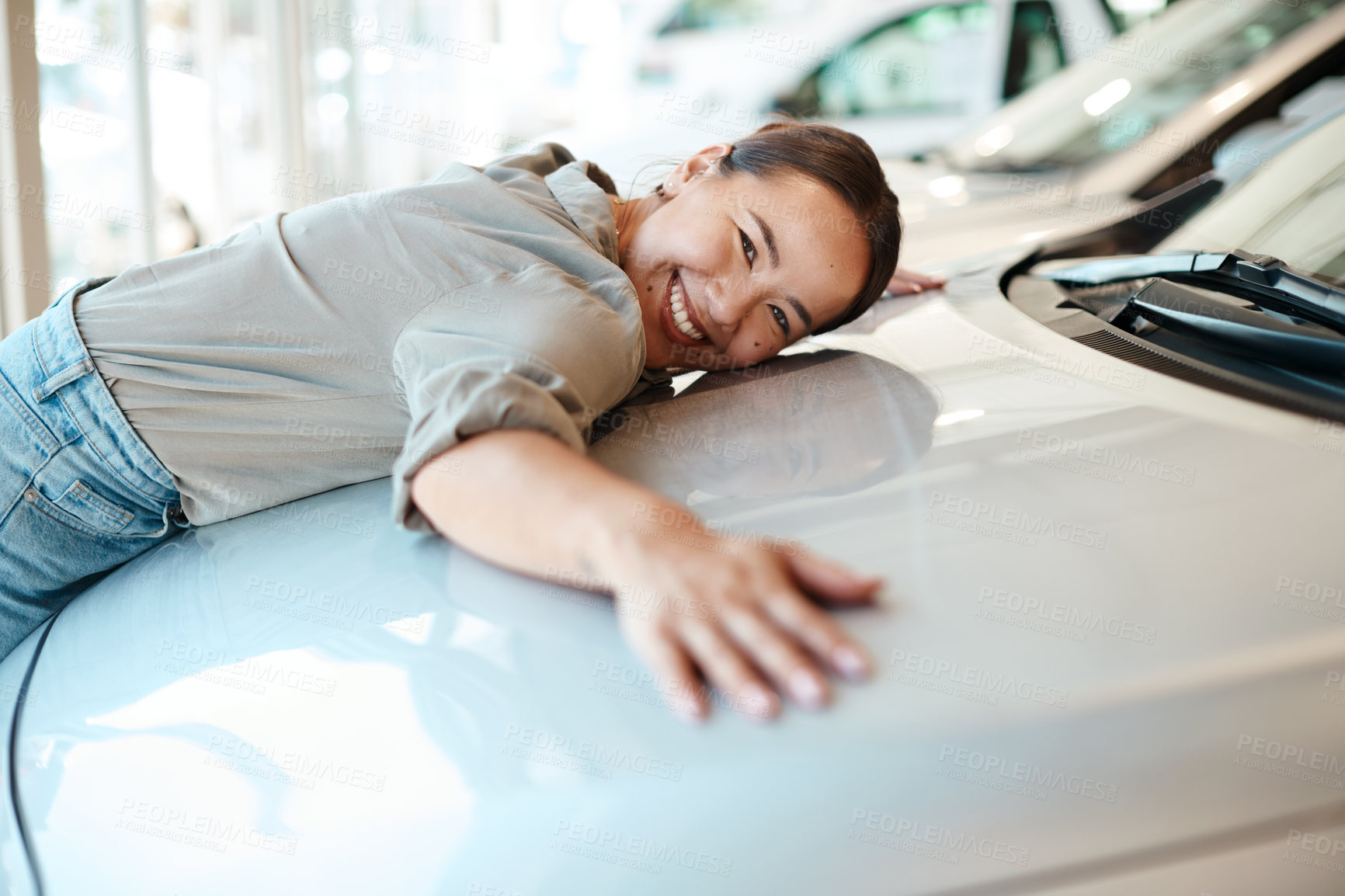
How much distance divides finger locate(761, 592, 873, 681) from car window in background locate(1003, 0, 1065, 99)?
4.60 meters

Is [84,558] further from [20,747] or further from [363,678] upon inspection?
[363,678]

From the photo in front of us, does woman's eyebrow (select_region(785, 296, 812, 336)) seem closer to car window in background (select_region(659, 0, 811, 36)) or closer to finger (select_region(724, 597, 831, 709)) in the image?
finger (select_region(724, 597, 831, 709))

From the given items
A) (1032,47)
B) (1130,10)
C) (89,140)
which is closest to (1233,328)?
(1130,10)

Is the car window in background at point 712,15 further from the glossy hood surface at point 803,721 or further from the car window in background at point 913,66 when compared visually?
the glossy hood surface at point 803,721

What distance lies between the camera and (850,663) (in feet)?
2.25

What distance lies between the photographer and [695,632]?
0.69 m

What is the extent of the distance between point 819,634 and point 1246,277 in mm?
930

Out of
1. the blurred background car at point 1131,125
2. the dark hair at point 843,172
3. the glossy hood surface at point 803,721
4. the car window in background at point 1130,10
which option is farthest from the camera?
the car window in background at point 1130,10

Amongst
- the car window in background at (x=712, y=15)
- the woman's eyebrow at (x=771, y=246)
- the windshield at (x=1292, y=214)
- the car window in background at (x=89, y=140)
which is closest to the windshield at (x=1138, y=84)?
the windshield at (x=1292, y=214)

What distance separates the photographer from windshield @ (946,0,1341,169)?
2.77m

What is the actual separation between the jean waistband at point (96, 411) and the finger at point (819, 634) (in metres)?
0.78

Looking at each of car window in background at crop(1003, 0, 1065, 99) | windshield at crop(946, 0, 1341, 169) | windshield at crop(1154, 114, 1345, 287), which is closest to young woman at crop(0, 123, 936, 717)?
windshield at crop(1154, 114, 1345, 287)

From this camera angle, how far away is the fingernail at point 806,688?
667mm

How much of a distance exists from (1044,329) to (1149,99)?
1.91m
